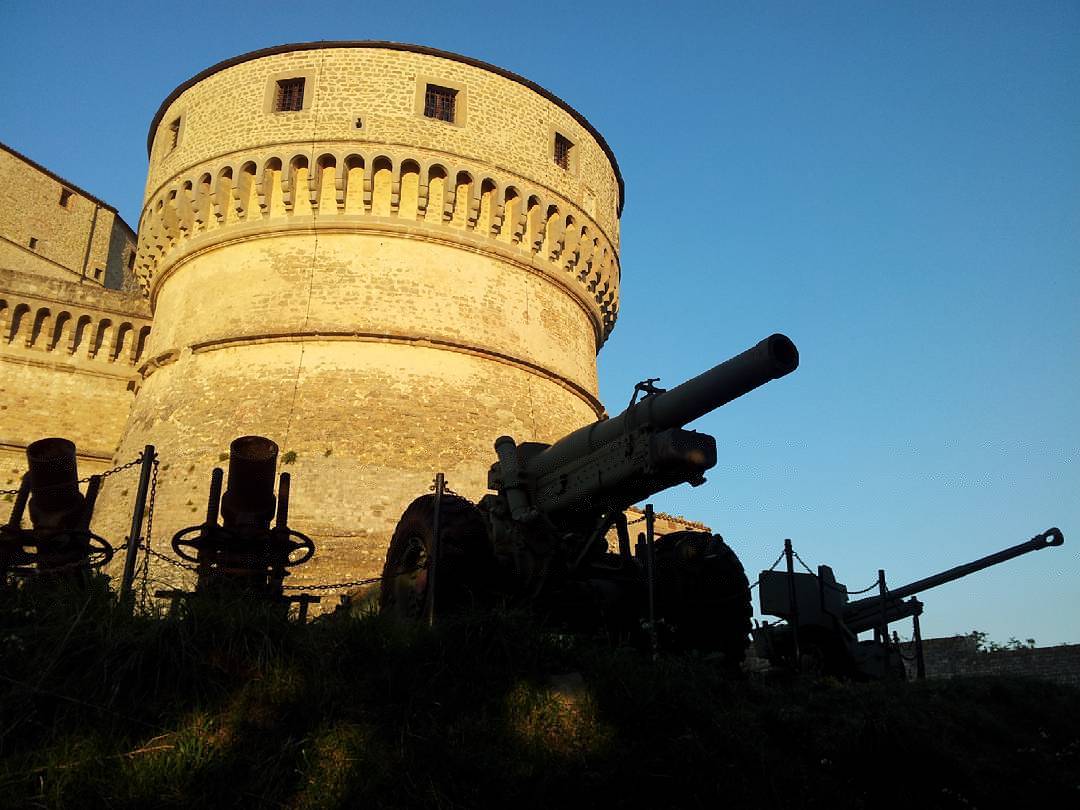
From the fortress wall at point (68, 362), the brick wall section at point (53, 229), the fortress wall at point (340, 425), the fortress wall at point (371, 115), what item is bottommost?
the fortress wall at point (340, 425)

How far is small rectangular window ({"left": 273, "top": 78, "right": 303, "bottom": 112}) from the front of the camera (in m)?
16.5

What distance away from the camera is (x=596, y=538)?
7.84 m

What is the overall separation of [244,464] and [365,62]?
1108cm

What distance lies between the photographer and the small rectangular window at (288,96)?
54.2 feet

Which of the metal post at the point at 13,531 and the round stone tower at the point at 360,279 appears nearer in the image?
the metal post at the point at 13,531

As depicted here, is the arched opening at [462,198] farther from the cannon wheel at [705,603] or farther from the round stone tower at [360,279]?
the cannon wheel at [705,603]

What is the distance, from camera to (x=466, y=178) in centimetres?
1608

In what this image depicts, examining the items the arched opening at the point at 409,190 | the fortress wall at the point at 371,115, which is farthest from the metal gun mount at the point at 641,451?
the fortress wall at the point at 371,115

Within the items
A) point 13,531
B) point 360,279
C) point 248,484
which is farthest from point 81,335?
point 248,484

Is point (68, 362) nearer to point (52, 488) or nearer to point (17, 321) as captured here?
point (17, 321)

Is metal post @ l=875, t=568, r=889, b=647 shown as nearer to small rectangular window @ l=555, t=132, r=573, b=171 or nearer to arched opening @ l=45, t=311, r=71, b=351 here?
small rectangular window @ l=555, t=132, r=573, b=171

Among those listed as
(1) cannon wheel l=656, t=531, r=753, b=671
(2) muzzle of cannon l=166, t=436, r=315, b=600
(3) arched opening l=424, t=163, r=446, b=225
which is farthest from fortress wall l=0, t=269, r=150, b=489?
(1) cannon wheel l=656, t=531, r=753, b=671

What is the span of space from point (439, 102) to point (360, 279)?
3.77 m

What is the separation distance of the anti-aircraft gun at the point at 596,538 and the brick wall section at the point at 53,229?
20543 millimetres
